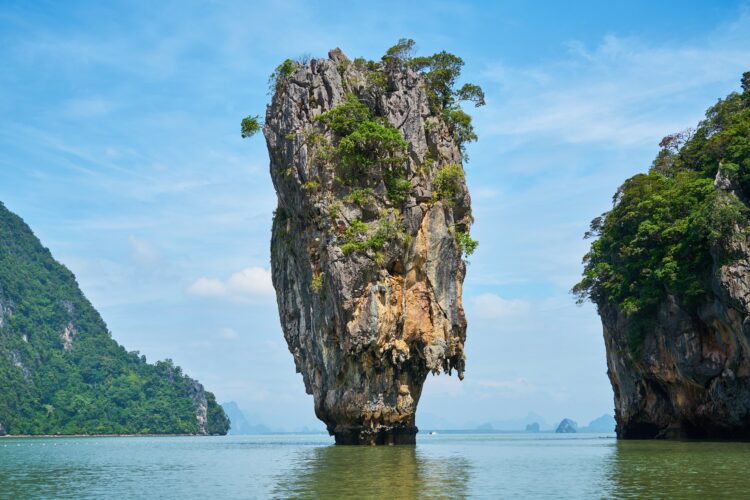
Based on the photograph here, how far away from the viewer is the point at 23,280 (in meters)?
133

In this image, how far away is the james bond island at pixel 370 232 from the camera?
3384cm

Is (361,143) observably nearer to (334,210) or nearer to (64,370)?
(334,210)

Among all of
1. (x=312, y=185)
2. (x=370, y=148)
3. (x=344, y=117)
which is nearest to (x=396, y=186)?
(x=370, y=148)

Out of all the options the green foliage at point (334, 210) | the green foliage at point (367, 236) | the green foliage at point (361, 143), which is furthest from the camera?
the green foliage at point (361, 143)

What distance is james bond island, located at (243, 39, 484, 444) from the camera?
111 feet

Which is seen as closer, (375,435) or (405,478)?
(405,478)

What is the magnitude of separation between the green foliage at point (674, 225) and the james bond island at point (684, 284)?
0.06 m

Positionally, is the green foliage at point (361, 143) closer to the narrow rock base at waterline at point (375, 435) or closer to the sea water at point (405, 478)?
the narrow rock base at waterline at point (375, 435)

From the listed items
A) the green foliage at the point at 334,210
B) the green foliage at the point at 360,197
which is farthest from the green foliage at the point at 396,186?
the green foliage at the point at 334,210

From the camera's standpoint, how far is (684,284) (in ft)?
113

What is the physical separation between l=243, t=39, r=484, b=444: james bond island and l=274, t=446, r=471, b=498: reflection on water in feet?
21.6

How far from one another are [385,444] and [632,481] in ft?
60.3

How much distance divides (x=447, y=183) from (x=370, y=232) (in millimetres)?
5107

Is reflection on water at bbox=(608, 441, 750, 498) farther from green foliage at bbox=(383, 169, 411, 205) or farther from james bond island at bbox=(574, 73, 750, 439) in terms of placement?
green foliage at bbox=(383, 169, 411, 205)
